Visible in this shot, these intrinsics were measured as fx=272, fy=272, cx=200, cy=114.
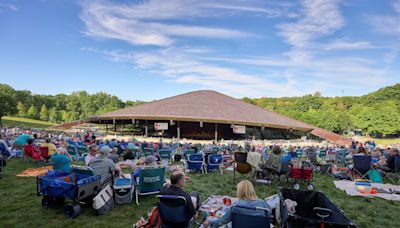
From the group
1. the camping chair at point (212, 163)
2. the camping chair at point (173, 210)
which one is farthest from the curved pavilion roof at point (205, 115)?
the camping chair at point (173, 210)

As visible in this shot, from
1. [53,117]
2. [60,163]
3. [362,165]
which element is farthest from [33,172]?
[53,117]

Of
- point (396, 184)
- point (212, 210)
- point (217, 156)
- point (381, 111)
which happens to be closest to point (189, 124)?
point (217, 156)

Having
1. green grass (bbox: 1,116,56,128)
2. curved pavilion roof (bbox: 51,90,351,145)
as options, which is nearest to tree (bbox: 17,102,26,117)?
green grass (bbox: 1,116,56,128)

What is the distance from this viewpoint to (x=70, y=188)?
5031 millimetres

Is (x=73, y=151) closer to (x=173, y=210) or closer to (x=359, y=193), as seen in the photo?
(x=173, y=210)

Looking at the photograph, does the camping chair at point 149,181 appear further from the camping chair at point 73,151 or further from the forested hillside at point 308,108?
the forested hillside at point 308,108

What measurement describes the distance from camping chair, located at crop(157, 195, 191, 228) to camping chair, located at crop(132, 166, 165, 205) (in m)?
2.34

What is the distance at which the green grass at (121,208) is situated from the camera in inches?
191

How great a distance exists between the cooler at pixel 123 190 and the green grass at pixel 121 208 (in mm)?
158

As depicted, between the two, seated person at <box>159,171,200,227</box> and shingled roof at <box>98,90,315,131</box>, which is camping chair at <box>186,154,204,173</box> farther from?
shingled roof at <box>98,90,315,131</box>

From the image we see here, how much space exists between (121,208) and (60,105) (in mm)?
106342

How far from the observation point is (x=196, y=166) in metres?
9.89

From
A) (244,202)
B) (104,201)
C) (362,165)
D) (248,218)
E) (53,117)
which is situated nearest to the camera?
(248,218)

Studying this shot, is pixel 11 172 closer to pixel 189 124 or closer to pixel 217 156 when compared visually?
pixel 217 156
